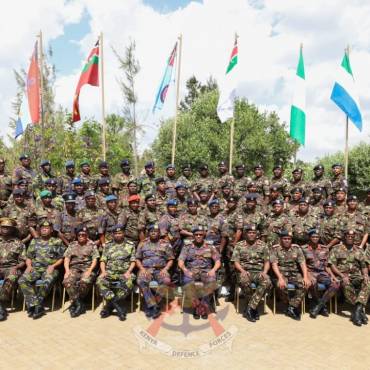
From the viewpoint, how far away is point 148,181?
29.1ft

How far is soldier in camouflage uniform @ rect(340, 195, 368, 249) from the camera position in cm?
720

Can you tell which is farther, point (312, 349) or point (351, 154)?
point (351, 154)

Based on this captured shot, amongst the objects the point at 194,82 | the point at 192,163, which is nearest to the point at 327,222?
the point at 192,163

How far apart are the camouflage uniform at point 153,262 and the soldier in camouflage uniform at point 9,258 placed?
2.02 metres

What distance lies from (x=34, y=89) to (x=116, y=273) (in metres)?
6.26

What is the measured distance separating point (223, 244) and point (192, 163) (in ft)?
62.3

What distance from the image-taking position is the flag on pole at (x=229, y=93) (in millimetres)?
10906

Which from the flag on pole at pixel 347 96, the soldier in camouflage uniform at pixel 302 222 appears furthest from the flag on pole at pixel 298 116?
the soldier in camouflage uniform at pixel 302 222

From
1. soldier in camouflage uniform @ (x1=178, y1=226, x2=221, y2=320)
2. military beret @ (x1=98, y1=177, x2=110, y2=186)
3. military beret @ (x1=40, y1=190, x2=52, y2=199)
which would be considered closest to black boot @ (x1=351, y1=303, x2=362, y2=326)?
soldier in camouflage uniform @ (x1=178, y1=226, x2=221, y2=320)

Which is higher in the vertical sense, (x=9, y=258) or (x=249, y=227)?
(x=249, y=227)

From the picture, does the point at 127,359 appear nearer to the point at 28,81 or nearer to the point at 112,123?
the point at 28,81

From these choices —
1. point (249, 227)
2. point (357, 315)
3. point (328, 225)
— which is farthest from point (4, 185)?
point (357, 315)

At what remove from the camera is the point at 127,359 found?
16.0ft

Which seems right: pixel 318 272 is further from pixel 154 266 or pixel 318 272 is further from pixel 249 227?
pixel 154 266
